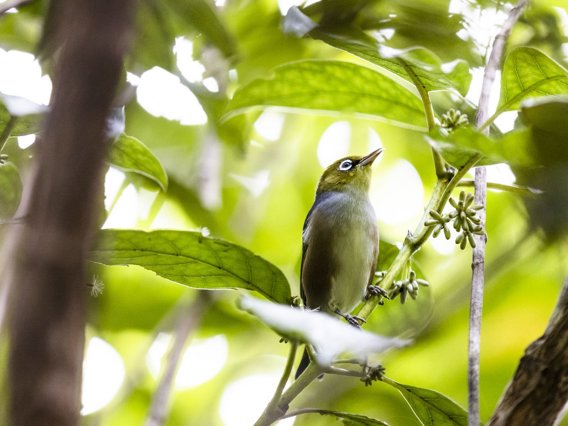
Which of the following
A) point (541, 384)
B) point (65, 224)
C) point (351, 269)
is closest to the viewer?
point (65, 224)

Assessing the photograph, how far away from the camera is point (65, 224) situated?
16.2 inches

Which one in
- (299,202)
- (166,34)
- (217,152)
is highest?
(299,202)

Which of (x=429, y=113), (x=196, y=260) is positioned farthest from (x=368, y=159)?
(x=196, y=260)

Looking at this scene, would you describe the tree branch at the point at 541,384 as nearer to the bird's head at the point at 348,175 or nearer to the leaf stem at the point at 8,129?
the leaf stem at the point at 8,129

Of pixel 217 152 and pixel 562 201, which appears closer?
pixel 562 201

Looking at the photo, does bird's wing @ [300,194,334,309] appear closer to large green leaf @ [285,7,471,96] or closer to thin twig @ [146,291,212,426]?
thin twig @ [146,291,212,426]

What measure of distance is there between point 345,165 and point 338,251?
0.70 metres

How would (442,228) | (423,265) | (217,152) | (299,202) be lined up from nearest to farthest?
(442,228) < (217,152) < (423,265) < (299,202)

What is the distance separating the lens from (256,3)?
3094 millimetres

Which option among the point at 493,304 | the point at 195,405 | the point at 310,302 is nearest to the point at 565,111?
the point at 493,304

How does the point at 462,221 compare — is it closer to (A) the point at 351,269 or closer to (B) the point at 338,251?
(A) the point at 351,269

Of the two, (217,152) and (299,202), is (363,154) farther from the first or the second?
(217,152)

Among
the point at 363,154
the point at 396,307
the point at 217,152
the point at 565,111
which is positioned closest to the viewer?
the point at 565,111

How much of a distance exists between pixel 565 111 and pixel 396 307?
0.93 meters
